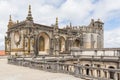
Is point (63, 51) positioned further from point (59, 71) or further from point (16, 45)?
point (59, 71)

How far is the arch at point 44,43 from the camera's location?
3491cm

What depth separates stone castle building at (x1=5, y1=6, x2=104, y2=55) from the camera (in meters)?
31.7

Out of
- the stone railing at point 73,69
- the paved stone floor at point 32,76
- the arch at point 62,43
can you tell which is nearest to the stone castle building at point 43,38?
the arch at point 62,43

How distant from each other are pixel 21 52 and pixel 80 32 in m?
16.2

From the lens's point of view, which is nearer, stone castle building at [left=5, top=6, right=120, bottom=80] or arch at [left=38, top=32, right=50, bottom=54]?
stone castle building at [left=5, top=6, right=120, bottom=80]

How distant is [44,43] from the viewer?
3550 centimetres

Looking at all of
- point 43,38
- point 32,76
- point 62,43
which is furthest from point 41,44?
point 32,76

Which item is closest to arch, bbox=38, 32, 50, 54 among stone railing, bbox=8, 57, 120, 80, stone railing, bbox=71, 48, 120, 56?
stone railing, bbox=71, 48, 120, 56

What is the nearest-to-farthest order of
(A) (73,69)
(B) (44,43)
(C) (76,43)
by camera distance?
1. (A) (73,69)
2. (B) (44,43)
3. (C) (76,43)

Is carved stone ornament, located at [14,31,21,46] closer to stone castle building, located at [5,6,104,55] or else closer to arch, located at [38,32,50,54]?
stone castle building, located at [5,6,104,55]

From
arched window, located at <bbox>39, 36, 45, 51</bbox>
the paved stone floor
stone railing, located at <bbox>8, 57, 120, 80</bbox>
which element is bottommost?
the paved stone floor

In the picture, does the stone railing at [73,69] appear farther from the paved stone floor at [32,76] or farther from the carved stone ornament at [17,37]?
the carved stone ornament at [17,37]

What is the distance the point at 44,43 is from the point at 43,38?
0.99 m

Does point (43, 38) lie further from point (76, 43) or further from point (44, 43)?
point (76, 43)
